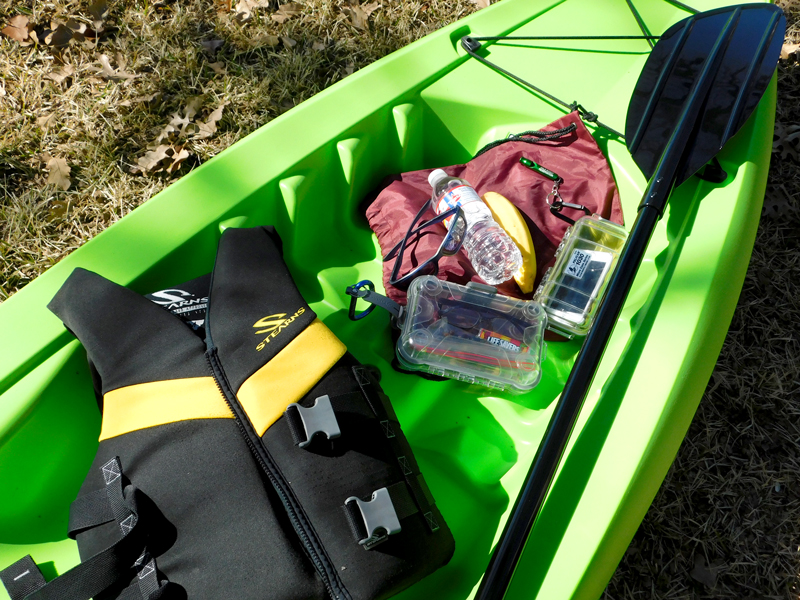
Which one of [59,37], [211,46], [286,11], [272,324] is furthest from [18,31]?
[272,324]

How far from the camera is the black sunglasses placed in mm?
1381

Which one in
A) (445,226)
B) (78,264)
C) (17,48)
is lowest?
(445,226)

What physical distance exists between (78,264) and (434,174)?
91 cm

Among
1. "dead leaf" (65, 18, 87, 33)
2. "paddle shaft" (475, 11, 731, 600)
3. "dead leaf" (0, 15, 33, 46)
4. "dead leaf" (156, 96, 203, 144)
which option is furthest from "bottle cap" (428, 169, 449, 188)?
"dead leaf" (0, 15, 33, 46)

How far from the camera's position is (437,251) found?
1393 mm

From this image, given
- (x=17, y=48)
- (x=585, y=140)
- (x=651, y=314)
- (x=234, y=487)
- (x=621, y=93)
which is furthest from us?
(x=17, y=48)

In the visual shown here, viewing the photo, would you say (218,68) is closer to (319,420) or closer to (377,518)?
(319,420)

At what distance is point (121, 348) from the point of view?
1.08 m

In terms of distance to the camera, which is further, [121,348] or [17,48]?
[17,48]

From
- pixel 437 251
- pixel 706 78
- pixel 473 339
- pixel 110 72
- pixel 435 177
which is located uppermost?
pixel 110 72

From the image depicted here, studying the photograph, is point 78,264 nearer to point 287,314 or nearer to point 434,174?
point 287,314

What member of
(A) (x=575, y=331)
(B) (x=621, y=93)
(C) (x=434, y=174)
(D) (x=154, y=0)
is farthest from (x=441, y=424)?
(D) (x=154, y=0)

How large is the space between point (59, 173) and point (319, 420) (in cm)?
161

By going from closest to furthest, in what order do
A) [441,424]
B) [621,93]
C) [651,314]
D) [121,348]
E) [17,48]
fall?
[121,348] → [651,314] → [441,424] → [621,93] → [17,48]
